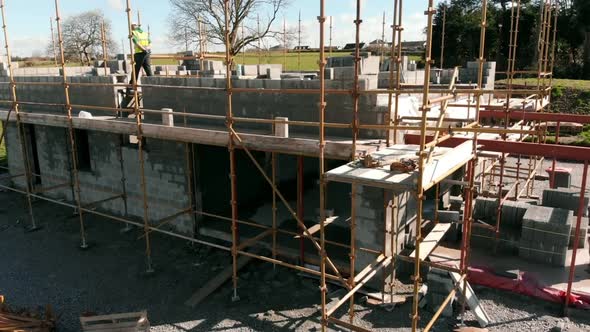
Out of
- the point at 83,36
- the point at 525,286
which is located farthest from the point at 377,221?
the point at 83,36

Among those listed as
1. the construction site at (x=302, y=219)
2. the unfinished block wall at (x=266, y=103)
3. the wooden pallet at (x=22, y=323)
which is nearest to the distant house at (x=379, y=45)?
the construction site at (x=302, y=219)

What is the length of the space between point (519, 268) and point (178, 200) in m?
6.96

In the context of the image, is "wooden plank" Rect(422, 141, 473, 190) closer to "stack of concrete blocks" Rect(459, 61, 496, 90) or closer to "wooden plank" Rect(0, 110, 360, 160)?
"wooden plank" Rect(0, 110, 360, 160)

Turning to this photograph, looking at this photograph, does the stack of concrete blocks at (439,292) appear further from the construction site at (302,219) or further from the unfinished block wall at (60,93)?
the unfinished block wall at (60,93)

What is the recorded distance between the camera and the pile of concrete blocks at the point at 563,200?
Result: 10.1 m

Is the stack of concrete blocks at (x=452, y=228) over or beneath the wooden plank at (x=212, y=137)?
beneath

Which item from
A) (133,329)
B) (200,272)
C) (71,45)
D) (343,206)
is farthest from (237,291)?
(71,45)

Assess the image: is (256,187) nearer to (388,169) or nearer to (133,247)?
(133,247)

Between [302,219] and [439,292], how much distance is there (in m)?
2.51

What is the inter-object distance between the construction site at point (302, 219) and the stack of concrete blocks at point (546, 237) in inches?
1.1

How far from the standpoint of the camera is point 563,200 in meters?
10.1

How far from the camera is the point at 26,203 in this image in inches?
537

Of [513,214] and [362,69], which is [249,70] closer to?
[362,69]

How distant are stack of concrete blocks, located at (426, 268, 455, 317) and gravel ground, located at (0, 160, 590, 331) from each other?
146 mm
